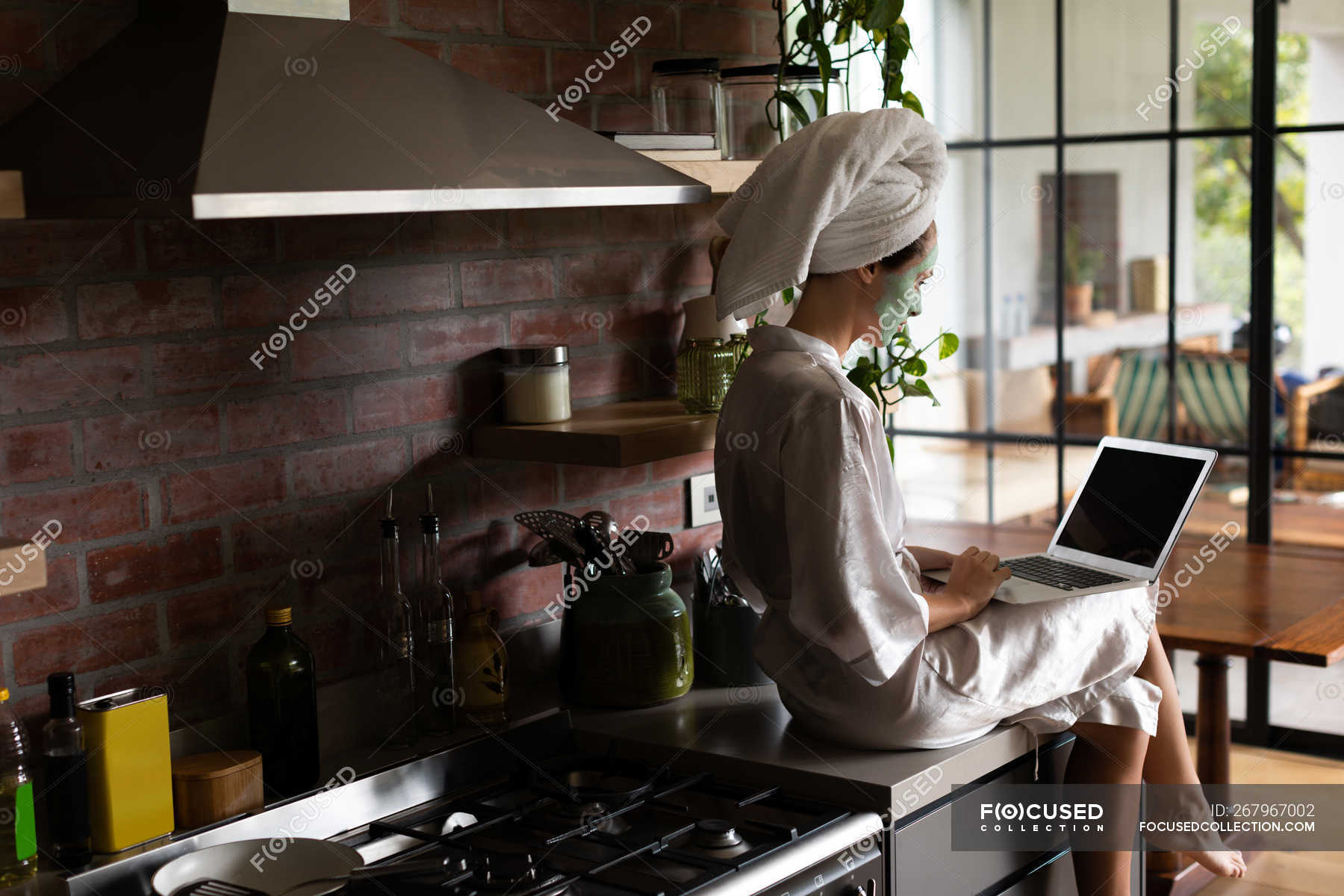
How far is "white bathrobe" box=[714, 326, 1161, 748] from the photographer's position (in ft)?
5.50

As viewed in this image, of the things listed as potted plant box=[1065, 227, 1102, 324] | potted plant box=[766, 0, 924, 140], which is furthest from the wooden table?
potted plant box=[766, 0, 924, 140]

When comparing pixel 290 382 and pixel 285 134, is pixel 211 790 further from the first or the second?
pixel 285 134

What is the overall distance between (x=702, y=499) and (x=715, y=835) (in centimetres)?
91

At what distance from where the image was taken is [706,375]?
83.1 inches

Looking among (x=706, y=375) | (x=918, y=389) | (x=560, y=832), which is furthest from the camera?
(x=918, y=389)

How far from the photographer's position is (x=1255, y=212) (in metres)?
3.41

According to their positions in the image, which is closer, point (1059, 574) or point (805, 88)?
point (1059, 574)

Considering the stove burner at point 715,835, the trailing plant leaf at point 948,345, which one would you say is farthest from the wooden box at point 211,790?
the trailing plant leaf at point 948,345

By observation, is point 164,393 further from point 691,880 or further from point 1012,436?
point 1012,436

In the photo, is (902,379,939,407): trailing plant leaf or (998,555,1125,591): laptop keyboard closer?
(998,555,1125,591): laptop keyboard

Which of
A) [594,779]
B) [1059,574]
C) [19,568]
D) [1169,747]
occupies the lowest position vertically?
[1169,747]

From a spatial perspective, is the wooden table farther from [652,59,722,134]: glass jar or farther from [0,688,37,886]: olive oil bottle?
[0,688,37,886]: olive oil bottle

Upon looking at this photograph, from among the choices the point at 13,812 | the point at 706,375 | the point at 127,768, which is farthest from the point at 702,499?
the point at 13,812

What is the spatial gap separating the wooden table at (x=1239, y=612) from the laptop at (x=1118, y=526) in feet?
1.47
